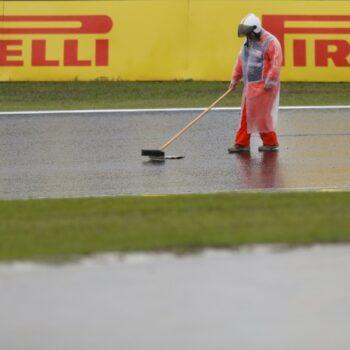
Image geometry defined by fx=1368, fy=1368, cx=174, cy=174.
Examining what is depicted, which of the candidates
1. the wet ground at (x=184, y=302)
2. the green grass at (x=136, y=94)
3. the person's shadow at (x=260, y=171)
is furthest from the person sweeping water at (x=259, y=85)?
the wet ground at (x=184, y=302)

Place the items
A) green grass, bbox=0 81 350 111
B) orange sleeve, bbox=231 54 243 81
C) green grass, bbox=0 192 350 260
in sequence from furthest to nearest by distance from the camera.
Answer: green grass, bbox=0 81 350 111 < orange sleeve, bbox=231 54 243 81 < green grass, bbox=0 192 350 260

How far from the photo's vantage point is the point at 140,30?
845 inches

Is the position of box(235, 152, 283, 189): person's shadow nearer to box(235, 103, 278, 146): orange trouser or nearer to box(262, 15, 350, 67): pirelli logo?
box(235, 103, 278, 146): orange trouser

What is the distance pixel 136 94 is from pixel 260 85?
5.38m

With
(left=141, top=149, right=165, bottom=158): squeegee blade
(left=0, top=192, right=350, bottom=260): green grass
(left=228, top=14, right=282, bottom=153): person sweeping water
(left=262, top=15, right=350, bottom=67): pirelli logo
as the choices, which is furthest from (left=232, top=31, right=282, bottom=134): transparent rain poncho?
(left=262, top=15, right=350, bottom=67): pirelli logo

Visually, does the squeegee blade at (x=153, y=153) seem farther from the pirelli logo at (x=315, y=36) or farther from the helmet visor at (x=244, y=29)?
the pirelli logo at (x=315, y=36)

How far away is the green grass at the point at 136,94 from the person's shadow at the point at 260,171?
432 cm

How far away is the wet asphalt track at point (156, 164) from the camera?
13.8 metres

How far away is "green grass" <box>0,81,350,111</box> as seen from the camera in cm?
2009

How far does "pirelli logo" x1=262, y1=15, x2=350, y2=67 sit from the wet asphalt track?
2.05 metres

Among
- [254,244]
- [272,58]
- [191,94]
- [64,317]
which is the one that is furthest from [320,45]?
[64,317]

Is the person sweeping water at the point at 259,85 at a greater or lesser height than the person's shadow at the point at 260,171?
greater

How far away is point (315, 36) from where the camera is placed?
21.1 metres

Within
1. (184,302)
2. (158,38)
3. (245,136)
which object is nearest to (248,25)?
(245,136)
